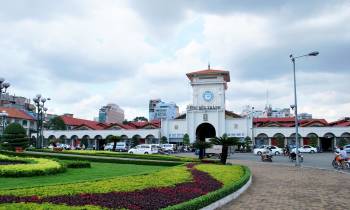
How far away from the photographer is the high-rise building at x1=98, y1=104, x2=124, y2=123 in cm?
12864

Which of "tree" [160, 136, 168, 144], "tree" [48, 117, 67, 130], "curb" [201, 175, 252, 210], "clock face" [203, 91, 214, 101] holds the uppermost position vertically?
"clock face" [203, 91, 214, 101]

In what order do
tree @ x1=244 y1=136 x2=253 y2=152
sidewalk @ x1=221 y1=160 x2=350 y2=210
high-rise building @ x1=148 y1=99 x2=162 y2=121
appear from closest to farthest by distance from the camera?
sidewalk @ x1=221 y1=160 x2=350 y2=210 → tree @ x1=244 y1=136 x2=253 y2=152 → high-rise building @ x1=148 y1=99 x2=162 y2=121

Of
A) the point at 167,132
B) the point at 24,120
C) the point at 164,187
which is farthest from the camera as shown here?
the point at 24,120

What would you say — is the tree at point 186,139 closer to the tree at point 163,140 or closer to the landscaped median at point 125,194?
the tree at point 163,140

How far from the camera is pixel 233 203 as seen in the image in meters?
11.3

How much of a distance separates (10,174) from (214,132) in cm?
6043

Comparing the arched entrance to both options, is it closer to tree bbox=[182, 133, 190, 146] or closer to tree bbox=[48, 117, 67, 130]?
tree bbox=[182, 133, 190, 146]

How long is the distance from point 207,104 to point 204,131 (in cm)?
544

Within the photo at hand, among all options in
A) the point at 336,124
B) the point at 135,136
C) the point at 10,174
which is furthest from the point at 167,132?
the point at 10,174

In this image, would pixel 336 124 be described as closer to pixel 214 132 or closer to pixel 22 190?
pixel 214 132

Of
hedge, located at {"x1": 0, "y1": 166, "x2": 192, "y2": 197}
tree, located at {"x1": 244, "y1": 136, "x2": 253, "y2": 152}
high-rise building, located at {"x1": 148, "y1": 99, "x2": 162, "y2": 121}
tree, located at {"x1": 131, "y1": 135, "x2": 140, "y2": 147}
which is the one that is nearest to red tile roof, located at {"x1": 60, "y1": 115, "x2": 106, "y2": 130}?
tree, located at {"x1": 131, "y1": 135, "x2": 140, "y2": 147}

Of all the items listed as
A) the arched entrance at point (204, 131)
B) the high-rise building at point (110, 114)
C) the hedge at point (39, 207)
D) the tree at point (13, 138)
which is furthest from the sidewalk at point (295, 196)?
the high-rise building at point (110, 114)

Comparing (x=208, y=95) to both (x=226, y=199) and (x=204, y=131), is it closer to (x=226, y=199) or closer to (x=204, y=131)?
(x=204, y=131)

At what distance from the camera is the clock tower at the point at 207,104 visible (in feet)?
227
